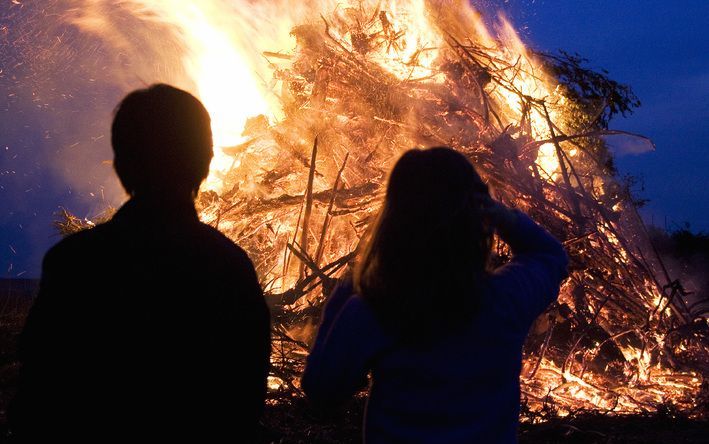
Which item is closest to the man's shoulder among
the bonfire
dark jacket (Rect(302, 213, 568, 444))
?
dark jacket (Rect(302, 213, 568, 444))

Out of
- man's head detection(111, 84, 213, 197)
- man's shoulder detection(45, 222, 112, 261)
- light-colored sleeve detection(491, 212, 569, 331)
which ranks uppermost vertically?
man's head detection(111, 84, 213, 197)

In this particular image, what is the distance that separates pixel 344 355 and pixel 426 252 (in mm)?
314

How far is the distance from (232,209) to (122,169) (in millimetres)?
5395

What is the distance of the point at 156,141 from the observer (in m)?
1.36

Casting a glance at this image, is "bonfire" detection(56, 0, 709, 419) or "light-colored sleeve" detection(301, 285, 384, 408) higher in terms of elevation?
"bonfire" detection(56, 0, 709, 419)

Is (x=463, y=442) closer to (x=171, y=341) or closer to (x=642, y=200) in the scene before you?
(x=171, y=341)

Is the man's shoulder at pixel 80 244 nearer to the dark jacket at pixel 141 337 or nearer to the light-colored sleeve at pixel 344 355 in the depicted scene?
the dark jacket at pixel 141 337

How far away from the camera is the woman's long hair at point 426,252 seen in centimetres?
129

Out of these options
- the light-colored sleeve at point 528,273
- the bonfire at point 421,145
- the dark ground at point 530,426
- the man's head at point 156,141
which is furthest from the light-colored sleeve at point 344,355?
the bonfire at point 421,145

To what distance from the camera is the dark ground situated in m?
3.77

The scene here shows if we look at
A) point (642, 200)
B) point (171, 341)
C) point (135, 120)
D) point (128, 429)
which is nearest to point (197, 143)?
point (135, 120)

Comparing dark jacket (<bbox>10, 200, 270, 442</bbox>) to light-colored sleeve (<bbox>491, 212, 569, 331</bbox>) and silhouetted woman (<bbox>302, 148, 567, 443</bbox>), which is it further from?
light-colored sleeve (<bbox>491, 212, 569, 331</bbox>)

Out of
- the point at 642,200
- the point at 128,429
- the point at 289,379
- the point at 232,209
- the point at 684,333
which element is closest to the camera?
the point at 128,429

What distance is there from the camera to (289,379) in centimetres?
439
